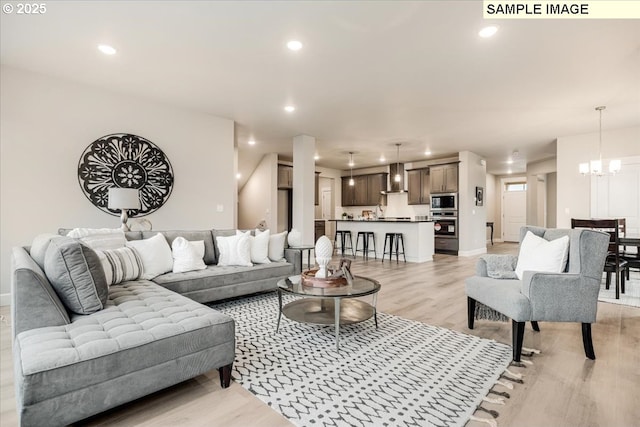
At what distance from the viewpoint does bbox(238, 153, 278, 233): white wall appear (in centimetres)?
832

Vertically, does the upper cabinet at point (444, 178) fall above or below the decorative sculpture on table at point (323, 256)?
above

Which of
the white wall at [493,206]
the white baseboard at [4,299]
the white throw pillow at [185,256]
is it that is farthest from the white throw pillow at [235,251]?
the white wall at [493,206]

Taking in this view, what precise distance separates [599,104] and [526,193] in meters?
7.51

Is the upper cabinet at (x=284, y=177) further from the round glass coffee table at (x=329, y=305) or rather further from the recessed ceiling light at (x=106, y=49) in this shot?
the round glass coffee table at (x=329, y=305)

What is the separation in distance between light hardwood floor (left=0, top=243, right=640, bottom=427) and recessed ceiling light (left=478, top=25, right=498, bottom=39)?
2674 mm

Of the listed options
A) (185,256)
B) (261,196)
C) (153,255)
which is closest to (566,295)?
(185,256)

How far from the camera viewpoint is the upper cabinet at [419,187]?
29.5 feet

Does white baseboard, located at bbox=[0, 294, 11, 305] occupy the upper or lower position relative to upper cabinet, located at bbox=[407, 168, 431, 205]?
lower

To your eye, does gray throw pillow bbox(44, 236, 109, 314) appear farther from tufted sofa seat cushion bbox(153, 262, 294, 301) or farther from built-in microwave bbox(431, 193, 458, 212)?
built-in microwave bbox(431, 193, 458, 212)

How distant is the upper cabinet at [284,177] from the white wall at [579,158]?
635 centimetres

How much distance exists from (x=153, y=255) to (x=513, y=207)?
12.6 metres

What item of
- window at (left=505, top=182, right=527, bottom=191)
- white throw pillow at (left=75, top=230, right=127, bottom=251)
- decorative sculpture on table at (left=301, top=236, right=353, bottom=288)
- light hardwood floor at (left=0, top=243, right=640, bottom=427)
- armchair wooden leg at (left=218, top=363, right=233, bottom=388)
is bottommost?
light hardwood floor at (left=0, top=243, right=640, bottom=427)

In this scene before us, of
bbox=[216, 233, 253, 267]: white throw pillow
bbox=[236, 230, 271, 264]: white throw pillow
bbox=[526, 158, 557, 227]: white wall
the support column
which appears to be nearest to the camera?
bbox=[216, 233, 253, 267]: white throw pillow

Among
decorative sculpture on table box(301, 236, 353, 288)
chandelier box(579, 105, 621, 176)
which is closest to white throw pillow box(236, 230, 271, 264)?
decorative sculpture on table box(301, 236, 353, 288)
